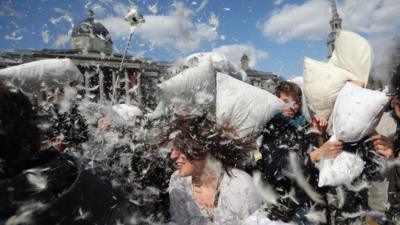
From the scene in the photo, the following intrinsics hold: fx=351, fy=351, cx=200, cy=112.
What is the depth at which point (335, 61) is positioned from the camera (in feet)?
8.26

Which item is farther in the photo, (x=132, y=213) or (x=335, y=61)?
(x=335, y=61)

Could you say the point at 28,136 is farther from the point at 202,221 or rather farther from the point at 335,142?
the point at 335,142

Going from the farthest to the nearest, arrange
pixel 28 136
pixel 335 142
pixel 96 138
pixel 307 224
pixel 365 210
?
pixel 96 138 < pixel 365 210 < pixel 307 224 < pixel 335 142 < pixel 28 136

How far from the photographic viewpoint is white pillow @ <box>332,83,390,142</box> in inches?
79.2

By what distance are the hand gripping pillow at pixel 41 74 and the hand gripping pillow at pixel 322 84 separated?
218 cm

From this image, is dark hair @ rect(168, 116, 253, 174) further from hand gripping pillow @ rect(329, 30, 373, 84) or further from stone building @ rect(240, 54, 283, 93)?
stone building @ rect(240, 54, 283, 93)

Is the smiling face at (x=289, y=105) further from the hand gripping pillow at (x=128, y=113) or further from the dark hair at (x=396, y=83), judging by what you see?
the hand gripping pillow at (x=128, y=113)

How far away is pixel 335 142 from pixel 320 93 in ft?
1.21

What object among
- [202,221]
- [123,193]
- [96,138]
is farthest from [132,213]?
[96,138]

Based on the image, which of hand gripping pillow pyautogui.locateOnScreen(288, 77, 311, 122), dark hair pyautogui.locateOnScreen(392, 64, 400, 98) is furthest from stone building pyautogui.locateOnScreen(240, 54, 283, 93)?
dark hair pyautogui.locateOnScreen(392, 64, 400, 98)

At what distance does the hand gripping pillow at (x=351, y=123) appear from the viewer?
2016 mm

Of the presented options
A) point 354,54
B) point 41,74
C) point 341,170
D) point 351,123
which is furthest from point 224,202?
point 41,74

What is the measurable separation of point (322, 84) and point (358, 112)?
0.41 metres

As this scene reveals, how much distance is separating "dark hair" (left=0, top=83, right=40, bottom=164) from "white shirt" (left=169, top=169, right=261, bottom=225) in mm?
1165
